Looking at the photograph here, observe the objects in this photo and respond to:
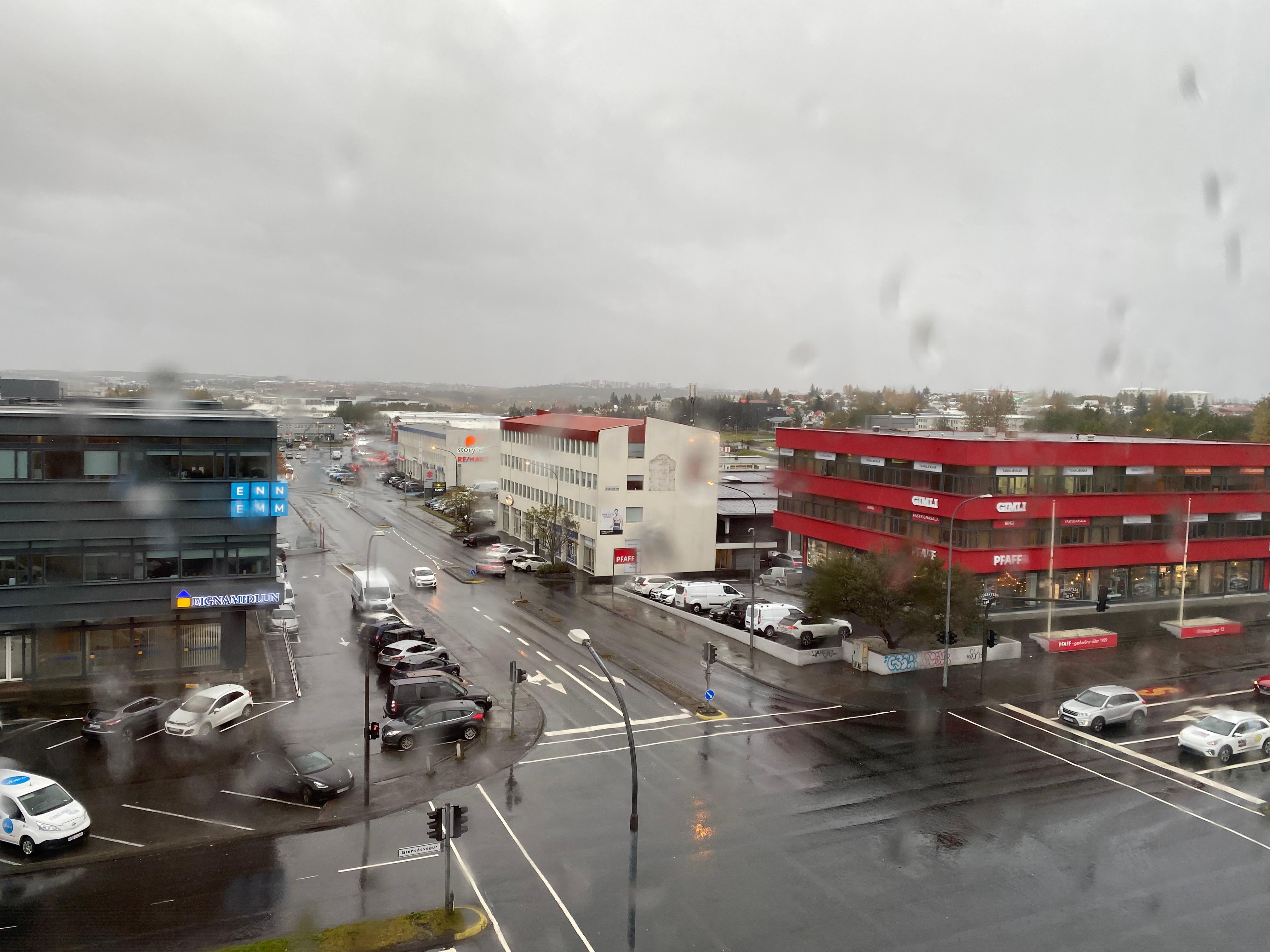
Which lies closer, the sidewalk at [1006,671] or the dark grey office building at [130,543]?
the dark grey office building at [130,543]

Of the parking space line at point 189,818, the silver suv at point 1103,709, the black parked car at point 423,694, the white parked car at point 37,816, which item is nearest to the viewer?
the white parked car at point 37,816

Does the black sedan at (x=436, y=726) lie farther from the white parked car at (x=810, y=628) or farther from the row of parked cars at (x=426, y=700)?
the white parked car at (x=810, y=628)

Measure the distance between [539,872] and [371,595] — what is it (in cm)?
2371

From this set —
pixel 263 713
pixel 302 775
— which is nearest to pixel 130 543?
pixel 263 713

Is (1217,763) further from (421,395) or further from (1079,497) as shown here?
(421,395)

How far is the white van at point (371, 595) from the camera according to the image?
35438 mm

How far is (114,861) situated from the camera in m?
15.1

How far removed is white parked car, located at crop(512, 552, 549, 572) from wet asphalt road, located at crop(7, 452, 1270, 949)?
24.0m

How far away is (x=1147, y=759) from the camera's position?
70.2 ft

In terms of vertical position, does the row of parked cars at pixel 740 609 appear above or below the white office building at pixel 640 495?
below

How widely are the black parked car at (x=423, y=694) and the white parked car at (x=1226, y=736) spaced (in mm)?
18730

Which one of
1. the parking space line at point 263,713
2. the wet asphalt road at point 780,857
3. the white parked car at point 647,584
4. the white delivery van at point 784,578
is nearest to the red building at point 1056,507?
the white delivery van at point 784,578

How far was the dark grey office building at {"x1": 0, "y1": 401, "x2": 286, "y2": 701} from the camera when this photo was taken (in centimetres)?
2344

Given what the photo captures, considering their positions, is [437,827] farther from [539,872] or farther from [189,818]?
[189,818]
